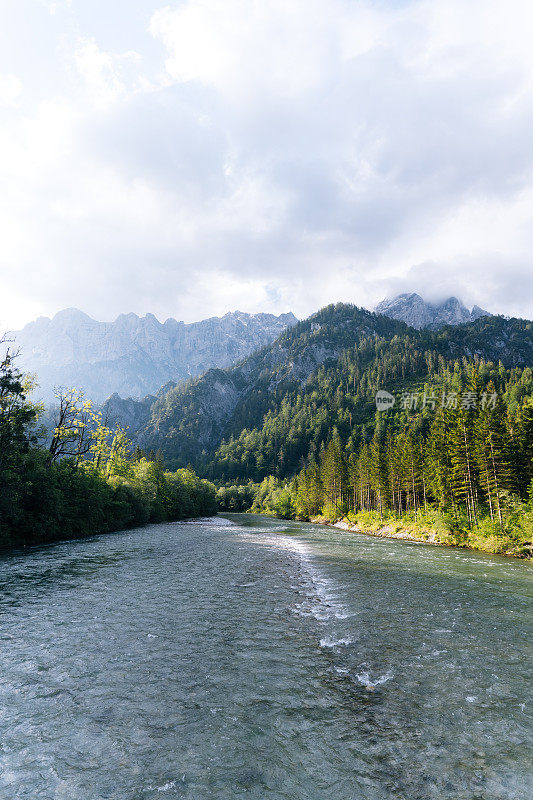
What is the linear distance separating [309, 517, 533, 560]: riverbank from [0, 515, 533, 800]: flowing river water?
2365 centimetres

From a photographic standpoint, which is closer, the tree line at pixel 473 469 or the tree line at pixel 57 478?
the tree line at pixel 57 478

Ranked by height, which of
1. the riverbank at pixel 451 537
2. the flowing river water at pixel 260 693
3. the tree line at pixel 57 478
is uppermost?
the tree line at pixel 57 478

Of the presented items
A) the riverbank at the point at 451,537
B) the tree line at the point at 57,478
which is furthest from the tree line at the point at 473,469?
the tree line at the point at 57,478

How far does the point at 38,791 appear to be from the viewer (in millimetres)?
6340

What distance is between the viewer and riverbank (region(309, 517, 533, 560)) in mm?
39531

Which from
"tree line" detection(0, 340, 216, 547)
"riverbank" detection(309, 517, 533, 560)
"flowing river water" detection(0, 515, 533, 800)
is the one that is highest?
"tree line" detection(0, 340, 216, 547)

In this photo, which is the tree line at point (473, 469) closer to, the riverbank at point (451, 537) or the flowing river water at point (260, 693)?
the riverbank at point (451, 537)

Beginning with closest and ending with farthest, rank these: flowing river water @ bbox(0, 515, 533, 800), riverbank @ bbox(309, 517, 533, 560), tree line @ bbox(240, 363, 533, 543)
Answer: flowing river water @ bbox(0, 515, 533, 800) → riverbank @ bbox(309, 517, 533, 560) → tree line @ bbox(240, 363, 533, 543)

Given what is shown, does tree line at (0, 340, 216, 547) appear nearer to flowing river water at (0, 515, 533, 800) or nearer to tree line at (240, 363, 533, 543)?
flowing river water at (0, 515, 533, 800)

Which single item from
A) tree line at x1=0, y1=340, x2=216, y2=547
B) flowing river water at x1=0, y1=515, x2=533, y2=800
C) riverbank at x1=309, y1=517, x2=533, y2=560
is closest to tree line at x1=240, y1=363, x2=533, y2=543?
riverbank at x1=309, y1=517, x2=533, y2=560

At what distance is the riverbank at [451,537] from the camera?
130ft

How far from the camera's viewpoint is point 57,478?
1615 inches

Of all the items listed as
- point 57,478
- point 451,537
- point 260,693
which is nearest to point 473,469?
point 451,537

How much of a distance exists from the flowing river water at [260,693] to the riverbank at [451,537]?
23648 mm
